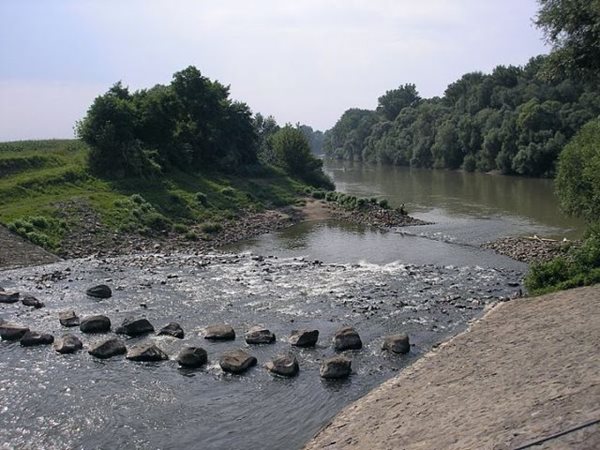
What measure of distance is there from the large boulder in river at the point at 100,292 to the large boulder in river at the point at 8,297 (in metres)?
4.03

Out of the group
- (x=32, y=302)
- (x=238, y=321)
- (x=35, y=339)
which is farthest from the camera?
(x=32, y=302)

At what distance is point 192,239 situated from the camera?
61.2m

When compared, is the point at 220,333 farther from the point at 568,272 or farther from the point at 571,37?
the point at 571,37

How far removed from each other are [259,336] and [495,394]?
12.6m

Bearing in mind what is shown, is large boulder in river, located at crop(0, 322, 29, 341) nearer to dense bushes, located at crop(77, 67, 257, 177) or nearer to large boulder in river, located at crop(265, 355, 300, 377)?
large boulder in river, located at crop(265, 355, 300, 377)

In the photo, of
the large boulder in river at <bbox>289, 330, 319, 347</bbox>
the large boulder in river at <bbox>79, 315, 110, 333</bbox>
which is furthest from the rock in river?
the large boulder in river at <bbox>79, 315, 110, 333</bbox>

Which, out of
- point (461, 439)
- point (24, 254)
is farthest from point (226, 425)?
point (24, 254)

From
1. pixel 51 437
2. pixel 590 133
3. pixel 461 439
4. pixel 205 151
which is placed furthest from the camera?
pixel 205 151

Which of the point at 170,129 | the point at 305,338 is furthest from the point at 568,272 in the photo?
the point at 170,129

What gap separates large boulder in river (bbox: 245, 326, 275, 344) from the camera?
29.1m

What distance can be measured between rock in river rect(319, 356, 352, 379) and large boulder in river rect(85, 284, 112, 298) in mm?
17700

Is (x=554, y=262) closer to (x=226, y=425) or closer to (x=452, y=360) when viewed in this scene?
(x=452, y=360)

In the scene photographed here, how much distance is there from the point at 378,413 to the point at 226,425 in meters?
5.15

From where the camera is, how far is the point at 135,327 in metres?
30.4
